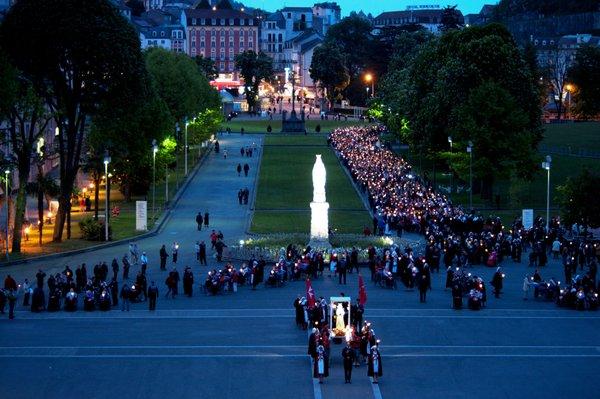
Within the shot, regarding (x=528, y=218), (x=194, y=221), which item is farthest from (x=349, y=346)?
(x=194, y=221)

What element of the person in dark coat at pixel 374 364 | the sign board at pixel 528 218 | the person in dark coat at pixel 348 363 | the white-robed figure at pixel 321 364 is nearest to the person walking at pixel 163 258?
the sign board at pixel 528 218

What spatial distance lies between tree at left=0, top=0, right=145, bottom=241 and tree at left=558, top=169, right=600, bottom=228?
23.1 metres

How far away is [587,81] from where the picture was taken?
14262cm

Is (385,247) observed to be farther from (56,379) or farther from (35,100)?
(56,379)

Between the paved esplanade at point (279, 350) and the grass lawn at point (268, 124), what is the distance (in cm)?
11866

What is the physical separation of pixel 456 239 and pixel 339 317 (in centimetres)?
2159

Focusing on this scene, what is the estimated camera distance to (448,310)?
145ft

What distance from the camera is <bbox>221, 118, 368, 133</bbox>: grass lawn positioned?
6624 inches

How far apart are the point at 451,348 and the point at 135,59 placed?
3206cm

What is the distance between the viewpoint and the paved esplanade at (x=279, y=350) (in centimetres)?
3300

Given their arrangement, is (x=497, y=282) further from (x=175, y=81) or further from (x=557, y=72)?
(x=557, y=72)

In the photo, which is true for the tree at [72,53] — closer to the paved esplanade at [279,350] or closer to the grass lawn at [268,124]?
the paved esplanade at [279,350]

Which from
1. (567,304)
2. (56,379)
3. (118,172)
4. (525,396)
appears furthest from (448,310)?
(118,172)

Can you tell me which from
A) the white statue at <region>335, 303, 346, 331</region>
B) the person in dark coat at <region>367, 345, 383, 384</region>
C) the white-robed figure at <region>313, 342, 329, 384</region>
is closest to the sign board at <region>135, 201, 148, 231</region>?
the white statue at <region>335, 303, 346, 331</region>
